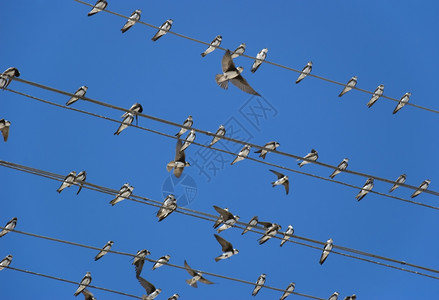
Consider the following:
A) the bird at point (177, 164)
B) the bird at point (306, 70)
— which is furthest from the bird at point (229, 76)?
the bird at point (306, 70)

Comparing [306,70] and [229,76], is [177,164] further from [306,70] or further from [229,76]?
[306,70]

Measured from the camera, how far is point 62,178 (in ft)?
36.0

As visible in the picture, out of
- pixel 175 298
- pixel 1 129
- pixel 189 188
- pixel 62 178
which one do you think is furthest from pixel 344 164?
pixel 189 188

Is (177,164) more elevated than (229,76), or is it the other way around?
(229,76)

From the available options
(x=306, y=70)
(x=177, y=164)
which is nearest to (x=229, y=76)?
(x=177, y=164)

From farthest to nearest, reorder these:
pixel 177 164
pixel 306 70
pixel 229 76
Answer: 1. pixel 306 70
2. pixel 177 164
3. pixel 229 76

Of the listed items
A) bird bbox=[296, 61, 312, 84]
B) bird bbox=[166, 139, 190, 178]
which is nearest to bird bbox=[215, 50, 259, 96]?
bird bbox=[166, 139, 190, 178]

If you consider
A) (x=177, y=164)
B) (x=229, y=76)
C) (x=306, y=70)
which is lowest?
(x=177, y=164)

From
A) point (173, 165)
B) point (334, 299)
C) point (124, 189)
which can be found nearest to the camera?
point (173, 165)

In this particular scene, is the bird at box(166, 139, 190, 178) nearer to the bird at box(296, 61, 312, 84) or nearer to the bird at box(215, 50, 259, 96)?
the bird at box(215, 50, 259, 96)

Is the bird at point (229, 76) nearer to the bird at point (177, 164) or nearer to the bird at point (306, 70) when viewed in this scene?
the bird at point (177, 164)

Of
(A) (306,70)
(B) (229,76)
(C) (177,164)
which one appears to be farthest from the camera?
(A) (306,70)

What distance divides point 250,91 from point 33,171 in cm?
460

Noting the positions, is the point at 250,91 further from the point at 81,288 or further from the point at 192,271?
the point at 81,288
